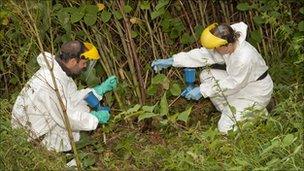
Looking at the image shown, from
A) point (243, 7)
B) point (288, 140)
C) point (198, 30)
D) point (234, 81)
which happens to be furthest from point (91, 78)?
point (288, 140)

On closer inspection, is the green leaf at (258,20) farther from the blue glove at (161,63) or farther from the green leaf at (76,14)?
the green leaf at (76,14)

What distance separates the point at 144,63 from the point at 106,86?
567mm

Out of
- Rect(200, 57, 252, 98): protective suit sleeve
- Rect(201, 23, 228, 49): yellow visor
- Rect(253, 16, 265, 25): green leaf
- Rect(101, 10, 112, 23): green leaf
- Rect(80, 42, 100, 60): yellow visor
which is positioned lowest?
Rect(200, 57, 252, 98): protective suit sleeve

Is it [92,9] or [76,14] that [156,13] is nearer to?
[92,9]

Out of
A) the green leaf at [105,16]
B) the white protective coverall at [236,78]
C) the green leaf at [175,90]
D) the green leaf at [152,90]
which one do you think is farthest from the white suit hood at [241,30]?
the green leaf at [105,16]

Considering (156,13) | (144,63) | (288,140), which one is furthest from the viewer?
(144,63)

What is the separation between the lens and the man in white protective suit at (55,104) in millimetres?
3732

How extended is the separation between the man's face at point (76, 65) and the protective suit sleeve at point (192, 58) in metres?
0.77

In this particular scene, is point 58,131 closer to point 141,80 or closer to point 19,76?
point 141,80

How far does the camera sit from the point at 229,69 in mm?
4055

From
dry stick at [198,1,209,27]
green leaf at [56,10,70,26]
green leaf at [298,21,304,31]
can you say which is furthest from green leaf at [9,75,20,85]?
green leaf at [298,21,304,31]

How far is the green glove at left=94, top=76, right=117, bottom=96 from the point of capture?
13.8ft

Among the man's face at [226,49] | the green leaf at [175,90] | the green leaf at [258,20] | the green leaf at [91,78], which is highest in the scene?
the man's face at [226,49]

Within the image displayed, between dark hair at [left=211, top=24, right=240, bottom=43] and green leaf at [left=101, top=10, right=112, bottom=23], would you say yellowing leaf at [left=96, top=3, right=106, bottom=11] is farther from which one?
dark hair at [left=211, top=24, right=240, bottom=43]
